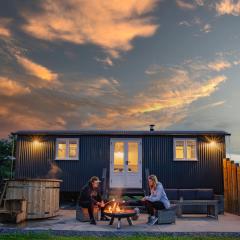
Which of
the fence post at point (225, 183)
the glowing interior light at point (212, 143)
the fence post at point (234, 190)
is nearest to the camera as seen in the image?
the fence post at point (234, 190)

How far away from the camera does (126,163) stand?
1830 cm

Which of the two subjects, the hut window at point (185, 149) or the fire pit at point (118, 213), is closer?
the fire pit at point (118, 213)

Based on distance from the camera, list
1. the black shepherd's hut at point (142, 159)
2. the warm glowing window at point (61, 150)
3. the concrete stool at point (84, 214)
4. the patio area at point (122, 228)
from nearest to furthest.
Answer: the patio area at point (122, 228), the concrete stool at point (84, 214), the black shepherd's hut at point (142, 159), the warm glowing window at point (61, 150)

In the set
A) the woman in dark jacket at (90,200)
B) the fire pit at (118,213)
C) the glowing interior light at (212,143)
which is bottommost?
the fire pit at (118,213)

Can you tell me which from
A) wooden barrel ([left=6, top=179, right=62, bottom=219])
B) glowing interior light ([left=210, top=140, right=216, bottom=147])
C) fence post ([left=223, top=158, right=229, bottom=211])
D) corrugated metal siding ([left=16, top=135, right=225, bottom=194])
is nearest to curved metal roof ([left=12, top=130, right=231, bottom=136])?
corrugated metal siding ([left=16, top=135, right=225, bottom=194])

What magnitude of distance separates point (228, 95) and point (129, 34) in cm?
534

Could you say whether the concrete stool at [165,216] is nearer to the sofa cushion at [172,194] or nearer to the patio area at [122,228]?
the patio area at [122,228]

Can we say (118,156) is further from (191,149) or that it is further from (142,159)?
(191,149)

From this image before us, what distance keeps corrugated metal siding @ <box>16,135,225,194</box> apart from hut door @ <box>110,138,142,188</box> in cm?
25

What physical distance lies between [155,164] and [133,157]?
3.53 feet

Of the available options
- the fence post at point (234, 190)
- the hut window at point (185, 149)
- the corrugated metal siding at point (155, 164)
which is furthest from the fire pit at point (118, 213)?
the hut window at point (185, 149)

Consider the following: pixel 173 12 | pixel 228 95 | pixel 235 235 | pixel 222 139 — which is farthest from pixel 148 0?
pixel 235 235

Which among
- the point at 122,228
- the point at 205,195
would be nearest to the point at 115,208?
the point at 122,228

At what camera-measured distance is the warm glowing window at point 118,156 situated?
18375 mm
